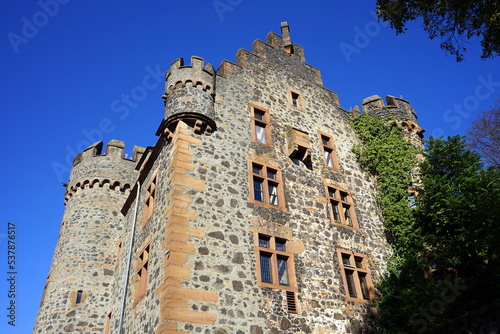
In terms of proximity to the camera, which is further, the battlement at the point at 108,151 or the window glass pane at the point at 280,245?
the battlement at the point at 108,151

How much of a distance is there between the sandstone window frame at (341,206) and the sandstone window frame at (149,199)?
6.88 meters

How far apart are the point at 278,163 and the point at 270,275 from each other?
467cm

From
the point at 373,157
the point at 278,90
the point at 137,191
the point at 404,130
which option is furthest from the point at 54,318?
the point at 404,130

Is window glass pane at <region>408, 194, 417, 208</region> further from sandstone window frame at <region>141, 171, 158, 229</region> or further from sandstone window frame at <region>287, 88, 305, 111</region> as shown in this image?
sandstone window frame at <region>141, 171, 158, 229</region>

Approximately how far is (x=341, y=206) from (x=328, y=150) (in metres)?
3.01

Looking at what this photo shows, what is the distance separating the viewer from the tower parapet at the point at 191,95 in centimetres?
1386

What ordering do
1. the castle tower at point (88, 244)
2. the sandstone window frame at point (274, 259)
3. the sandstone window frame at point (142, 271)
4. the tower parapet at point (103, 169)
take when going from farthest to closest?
the tower parapet at point (103, 169), the castle tower at point (88, 244), the sandstone window frame at point (142, 271), the sandstone window frame at point (274, 259)

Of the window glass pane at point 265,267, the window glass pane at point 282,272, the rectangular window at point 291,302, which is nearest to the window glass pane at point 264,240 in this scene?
the window glass pane at point 265,267

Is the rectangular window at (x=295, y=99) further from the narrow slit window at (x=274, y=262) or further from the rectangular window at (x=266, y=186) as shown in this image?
the narrow slit window at (x=274, y=262)

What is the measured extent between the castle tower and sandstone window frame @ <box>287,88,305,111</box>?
10.3 meters

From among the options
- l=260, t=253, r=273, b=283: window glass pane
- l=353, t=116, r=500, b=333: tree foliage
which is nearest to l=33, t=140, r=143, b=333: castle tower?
l=260, t=253, r=273, b=283: window glass pane

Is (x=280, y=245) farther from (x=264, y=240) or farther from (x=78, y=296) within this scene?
(x=78, y=296)

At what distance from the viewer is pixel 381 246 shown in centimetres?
1650

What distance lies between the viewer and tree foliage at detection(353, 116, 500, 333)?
12.1 meters
